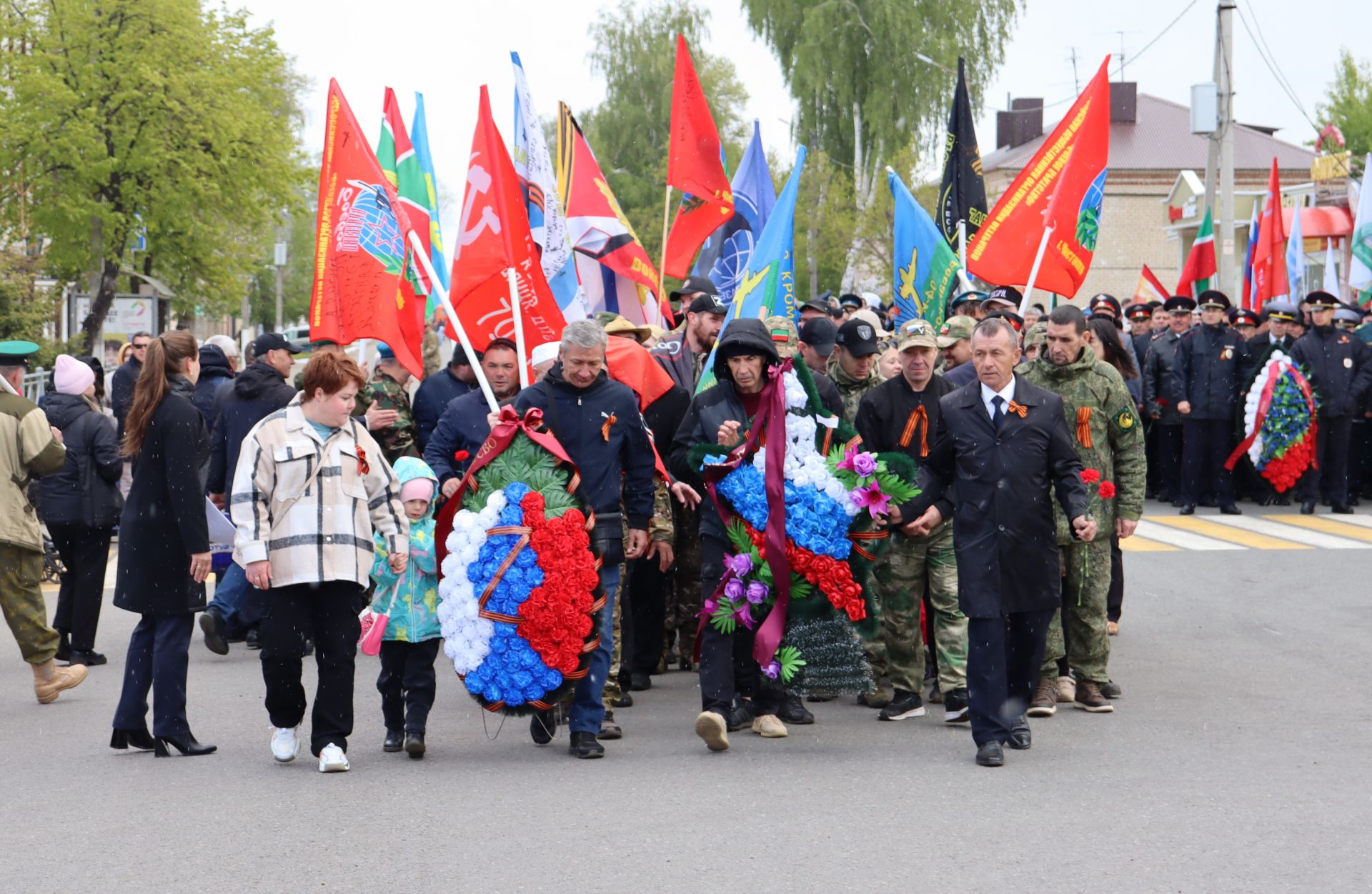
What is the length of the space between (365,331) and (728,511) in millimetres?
2605

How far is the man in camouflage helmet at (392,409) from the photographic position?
10344mm

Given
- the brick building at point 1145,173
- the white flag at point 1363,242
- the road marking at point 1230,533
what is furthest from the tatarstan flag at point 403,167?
the brick building at point 1145,173

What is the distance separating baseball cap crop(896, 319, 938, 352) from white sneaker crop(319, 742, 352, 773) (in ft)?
11.4

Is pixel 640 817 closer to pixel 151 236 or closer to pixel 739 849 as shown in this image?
pixel 739 849

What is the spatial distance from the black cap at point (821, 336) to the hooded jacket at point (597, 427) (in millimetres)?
1940

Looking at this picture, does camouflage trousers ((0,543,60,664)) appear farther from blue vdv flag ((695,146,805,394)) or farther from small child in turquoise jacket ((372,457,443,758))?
blue vdv flag ((695,146,805,394))

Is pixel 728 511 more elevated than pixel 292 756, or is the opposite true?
pixel 728 511

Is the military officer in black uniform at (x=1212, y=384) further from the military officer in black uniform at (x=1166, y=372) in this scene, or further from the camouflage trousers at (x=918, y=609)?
the camouflage trousers at (x=918, y=609)

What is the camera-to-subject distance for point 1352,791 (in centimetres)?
663

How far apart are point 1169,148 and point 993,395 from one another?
65.3m

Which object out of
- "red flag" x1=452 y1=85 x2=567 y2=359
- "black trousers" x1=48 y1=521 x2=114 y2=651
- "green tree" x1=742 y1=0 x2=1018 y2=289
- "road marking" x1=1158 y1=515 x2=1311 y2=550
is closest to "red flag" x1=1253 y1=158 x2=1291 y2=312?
"road marking" x1=1158 y1=515 x2=1311 y2=550

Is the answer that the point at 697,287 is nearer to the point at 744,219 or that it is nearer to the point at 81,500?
the point at 744,219

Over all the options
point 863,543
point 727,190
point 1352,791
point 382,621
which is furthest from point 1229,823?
point 727,190

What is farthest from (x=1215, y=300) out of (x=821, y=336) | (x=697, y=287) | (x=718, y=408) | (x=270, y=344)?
(x=718, y=408)
